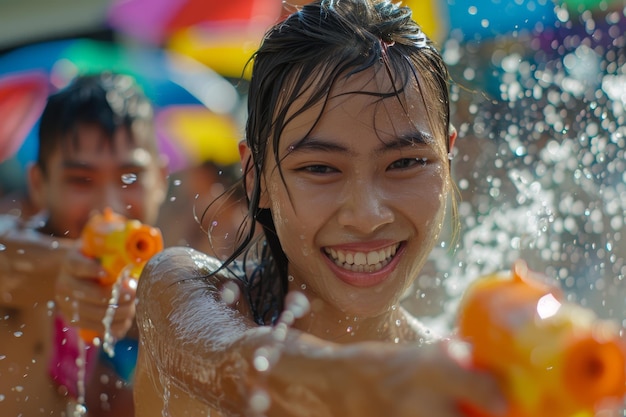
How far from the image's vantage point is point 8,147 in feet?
17.2

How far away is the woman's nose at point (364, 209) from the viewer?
5.90 feet

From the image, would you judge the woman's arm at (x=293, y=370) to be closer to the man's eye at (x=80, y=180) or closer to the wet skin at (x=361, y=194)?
the wet skin at (x=361, y=194)

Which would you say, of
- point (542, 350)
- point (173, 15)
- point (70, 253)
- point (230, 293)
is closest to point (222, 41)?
point (173, 15)

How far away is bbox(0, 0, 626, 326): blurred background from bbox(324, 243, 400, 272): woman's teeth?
0.65 m

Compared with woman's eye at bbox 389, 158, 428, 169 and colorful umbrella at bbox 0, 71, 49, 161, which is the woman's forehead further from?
colorful umbrella at bbox 0, 71, 49, 161

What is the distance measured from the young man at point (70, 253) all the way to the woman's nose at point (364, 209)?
52.7 inches

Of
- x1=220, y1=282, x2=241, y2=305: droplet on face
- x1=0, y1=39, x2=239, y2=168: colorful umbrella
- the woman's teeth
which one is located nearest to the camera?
the woman's teeth

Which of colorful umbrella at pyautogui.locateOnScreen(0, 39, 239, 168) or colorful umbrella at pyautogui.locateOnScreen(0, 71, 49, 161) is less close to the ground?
colorful umbrella at pyautogui.locateOnScreen(0, 39, 239, 168)

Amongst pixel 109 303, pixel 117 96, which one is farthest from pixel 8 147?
pixel 109 303

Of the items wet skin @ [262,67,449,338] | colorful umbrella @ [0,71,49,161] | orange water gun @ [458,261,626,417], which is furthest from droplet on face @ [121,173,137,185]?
orange water gun @ [458,261,626,417]

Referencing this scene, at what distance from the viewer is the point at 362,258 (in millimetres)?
1905

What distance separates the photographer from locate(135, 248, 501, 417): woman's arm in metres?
0.99

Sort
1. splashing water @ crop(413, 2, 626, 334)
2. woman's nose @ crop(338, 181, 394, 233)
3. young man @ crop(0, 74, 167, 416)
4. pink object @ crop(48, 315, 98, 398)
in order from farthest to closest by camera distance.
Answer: splashing water @ crop(413, 2, 626, 334) < pink object @ crop(48, 315, 98, 398) < young man @ crop(0, 74, 167, 416) < woman's nose @ crop(338, 181, 394, 233)

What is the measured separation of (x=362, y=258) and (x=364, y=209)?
15cm
